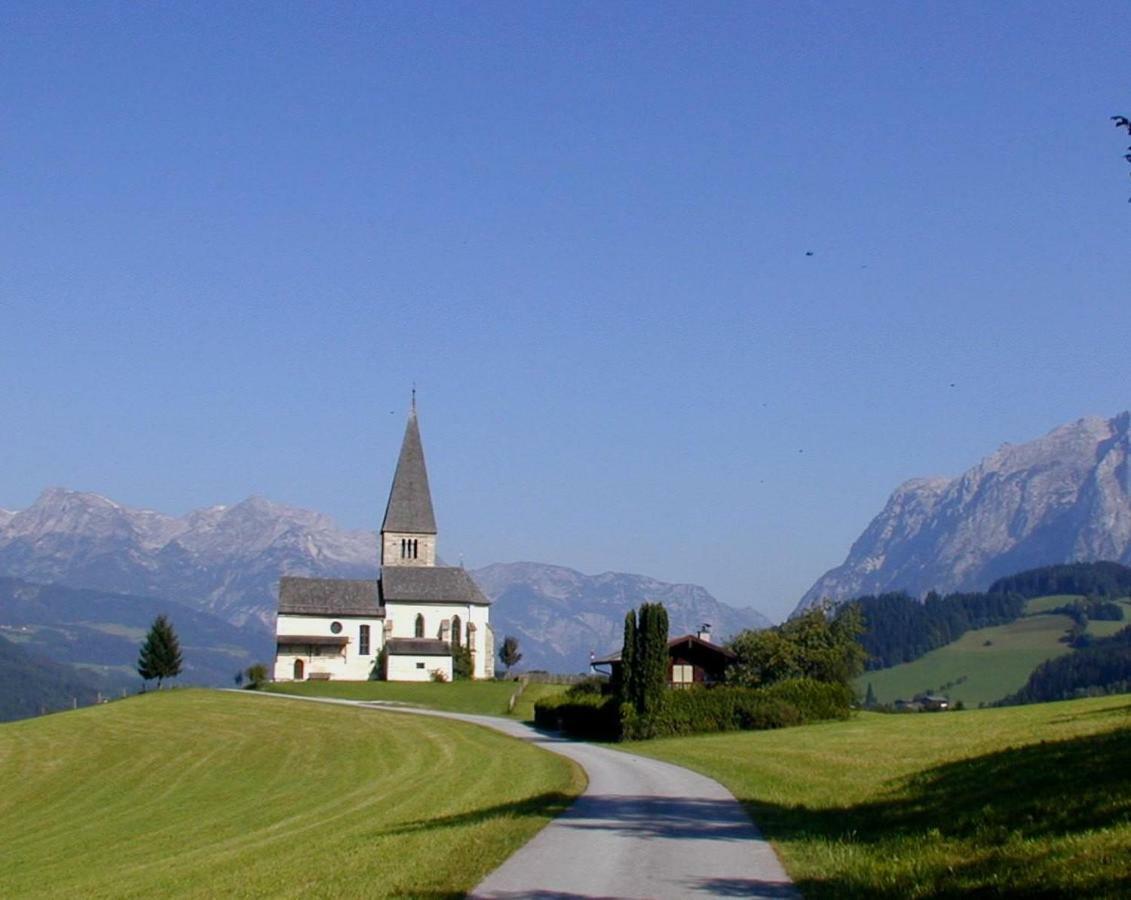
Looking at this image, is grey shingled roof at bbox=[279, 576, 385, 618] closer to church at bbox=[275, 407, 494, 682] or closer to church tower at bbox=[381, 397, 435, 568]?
church at bbox=[275, 407, 494, 682]

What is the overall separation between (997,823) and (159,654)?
326 ft

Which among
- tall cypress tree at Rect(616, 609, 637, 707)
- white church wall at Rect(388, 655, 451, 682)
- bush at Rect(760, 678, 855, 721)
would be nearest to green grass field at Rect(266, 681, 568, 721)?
white church wall at Rect(388, 655, 451, 682)

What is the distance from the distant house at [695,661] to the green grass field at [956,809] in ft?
109

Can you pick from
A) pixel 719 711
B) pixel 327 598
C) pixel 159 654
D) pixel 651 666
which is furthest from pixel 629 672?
pixel 327 598

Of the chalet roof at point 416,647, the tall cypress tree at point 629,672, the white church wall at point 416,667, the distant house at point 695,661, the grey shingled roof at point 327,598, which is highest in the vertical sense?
the grey shingled roof at point 327,598

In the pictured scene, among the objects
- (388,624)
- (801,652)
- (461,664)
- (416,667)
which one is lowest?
(801,652)

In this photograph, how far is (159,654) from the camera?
110 m

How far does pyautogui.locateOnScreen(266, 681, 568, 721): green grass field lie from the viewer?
8875 cm

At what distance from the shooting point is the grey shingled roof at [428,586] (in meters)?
125

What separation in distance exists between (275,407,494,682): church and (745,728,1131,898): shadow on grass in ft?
308

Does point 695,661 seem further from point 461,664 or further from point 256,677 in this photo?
point 256,677

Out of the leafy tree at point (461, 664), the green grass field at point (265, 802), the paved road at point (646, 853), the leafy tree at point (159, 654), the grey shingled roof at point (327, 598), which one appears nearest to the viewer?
the paved road at point (646, 853)

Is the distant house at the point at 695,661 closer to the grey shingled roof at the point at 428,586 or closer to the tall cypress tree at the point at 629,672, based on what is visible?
the tall cypress tree at the point at 629,672

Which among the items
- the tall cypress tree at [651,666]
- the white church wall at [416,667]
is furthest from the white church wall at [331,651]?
the tall cypress tree at [651,666]
